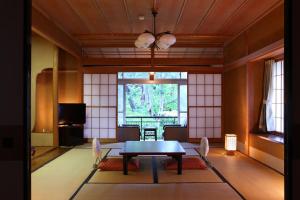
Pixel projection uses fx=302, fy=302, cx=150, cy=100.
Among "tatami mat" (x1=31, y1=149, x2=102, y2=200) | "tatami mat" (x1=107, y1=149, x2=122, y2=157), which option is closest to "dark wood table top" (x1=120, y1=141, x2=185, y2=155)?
"tatami mat" (x1=31, y1=149, x2=102, y2=200)

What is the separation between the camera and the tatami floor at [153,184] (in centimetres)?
348

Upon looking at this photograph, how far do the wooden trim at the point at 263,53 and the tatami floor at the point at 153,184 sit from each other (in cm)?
190

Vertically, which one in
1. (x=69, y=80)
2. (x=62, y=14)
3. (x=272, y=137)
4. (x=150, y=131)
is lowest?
(x=150, y=131)

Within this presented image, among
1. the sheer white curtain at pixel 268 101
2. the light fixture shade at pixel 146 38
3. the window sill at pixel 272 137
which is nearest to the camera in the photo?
the light fixture shade at pixel 146 38

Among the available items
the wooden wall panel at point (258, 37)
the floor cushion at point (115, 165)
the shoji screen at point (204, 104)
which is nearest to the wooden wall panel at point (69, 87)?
the shoji screen at point (204, 104)

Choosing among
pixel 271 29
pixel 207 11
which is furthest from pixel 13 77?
pixel 271 29

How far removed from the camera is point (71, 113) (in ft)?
24.9

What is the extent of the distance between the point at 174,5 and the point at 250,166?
2.92m

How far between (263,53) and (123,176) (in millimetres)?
3107

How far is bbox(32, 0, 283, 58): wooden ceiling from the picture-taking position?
15.1 ft

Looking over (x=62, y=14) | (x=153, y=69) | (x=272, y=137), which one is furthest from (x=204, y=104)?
(x=62, y=14)

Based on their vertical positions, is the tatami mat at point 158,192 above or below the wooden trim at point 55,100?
below

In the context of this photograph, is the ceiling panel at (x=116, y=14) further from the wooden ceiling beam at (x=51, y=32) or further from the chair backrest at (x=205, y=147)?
the chair backrest at (x=205, y=147)

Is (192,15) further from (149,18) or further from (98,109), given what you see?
(98,109)
